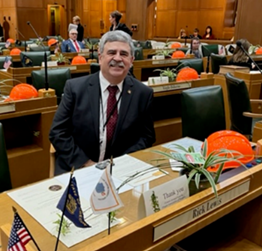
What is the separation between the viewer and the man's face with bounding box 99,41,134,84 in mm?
1892

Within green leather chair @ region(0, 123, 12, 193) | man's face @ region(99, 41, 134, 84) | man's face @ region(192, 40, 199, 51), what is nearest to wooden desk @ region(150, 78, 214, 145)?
man's face @ region(99, 41, 134, 84)

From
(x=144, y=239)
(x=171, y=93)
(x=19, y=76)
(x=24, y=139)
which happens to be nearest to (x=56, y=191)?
(x=144, y=239)

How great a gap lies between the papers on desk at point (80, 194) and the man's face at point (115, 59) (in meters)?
0.50

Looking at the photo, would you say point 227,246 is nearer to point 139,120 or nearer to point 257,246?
point 257,246

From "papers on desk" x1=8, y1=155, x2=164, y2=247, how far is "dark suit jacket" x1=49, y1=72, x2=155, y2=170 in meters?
0.33

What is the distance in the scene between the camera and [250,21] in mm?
9055

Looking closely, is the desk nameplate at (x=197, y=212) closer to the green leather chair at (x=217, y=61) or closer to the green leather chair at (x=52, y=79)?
the green leather chair at (x=52, y=79)

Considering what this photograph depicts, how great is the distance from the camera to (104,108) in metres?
1.99

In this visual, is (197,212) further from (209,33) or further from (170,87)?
(209,33)

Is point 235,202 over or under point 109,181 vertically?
under

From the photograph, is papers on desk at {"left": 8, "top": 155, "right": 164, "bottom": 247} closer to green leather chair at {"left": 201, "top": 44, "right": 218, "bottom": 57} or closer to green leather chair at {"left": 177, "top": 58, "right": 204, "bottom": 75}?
green leather chair at {"left": 177, "top": 58, "right": 204, "bottom": 75}

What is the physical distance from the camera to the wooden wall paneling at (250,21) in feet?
29.1

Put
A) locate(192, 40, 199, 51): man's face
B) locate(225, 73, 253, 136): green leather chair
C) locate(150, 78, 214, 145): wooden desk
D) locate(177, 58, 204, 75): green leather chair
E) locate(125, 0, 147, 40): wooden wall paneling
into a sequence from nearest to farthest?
1. locate(225, 73, 253, 136): green leather chair
2. locate(150, 78, 214, 145): wooden desk
3. locate(177, 58, 204, 75): green leather chair
4. locate(192, 40, 199, 51): man's face
5. locate(125, 0, 147, 40): wooden wall paneling

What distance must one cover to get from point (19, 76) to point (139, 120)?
2.68m
